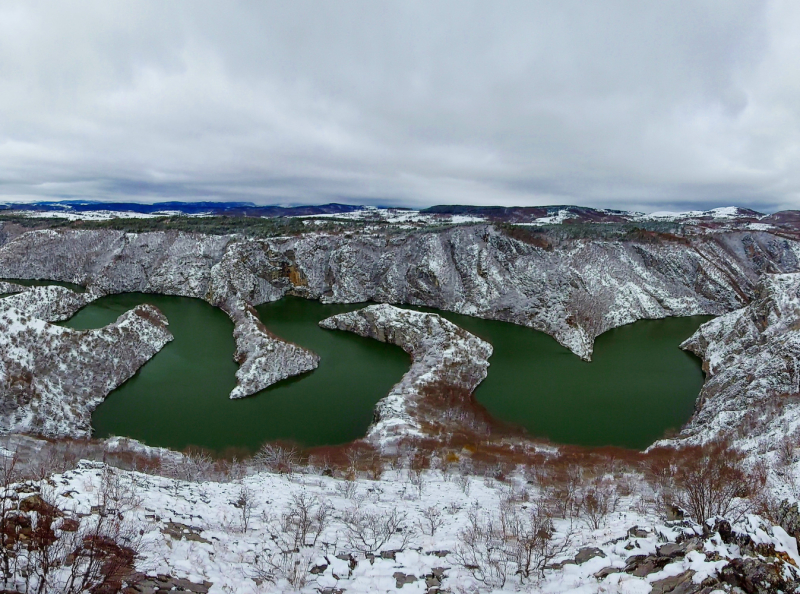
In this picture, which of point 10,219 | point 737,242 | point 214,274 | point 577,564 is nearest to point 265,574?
point 577,564

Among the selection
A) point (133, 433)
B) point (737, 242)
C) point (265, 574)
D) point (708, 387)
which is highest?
point (737, 242)

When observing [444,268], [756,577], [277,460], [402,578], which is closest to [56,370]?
[277,460]

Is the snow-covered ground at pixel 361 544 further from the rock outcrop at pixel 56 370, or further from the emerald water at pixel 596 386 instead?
the rock outcrop at pixel 56 370

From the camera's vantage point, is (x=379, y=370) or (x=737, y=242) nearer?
(x=379, y=370)

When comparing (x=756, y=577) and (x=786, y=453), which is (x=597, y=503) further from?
(x=786, y=453)

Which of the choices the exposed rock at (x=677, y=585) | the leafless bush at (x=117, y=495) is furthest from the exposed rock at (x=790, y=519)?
the leafless bush at (x=117, y=495)

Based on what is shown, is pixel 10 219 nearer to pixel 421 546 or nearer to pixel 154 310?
pixel 154 310
